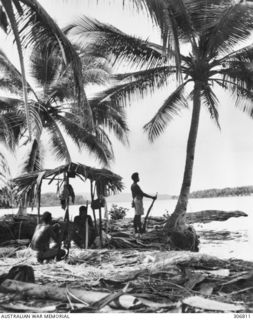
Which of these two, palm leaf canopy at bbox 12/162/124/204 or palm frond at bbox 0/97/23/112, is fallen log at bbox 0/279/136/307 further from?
palm frond at bbox 0/97/23/112

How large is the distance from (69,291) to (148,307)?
34.9 inches

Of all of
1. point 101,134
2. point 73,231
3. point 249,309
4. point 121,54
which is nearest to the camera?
point 249,309

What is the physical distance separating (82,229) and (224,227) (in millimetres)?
2793

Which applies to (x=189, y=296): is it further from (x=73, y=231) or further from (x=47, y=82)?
(x=47, y=82)

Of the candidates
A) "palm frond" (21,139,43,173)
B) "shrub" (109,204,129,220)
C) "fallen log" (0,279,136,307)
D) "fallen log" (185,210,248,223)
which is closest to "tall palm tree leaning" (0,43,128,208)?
"palm frond" (21,139,43,173)

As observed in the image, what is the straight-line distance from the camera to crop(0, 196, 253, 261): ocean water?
6375 mm

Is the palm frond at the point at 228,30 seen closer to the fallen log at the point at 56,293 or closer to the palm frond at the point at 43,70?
the palm frond at the point at 43,70

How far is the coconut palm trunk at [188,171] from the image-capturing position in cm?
961

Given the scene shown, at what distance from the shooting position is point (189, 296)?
193 inches

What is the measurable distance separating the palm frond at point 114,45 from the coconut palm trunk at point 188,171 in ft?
3.69

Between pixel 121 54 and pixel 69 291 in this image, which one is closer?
pixel 69 291

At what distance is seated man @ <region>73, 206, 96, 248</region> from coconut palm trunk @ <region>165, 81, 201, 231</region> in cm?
215

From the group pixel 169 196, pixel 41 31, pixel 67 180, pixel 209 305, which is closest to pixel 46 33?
pixel 41 31

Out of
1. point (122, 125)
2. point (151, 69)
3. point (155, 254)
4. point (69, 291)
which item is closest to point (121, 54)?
point (151, 69)
